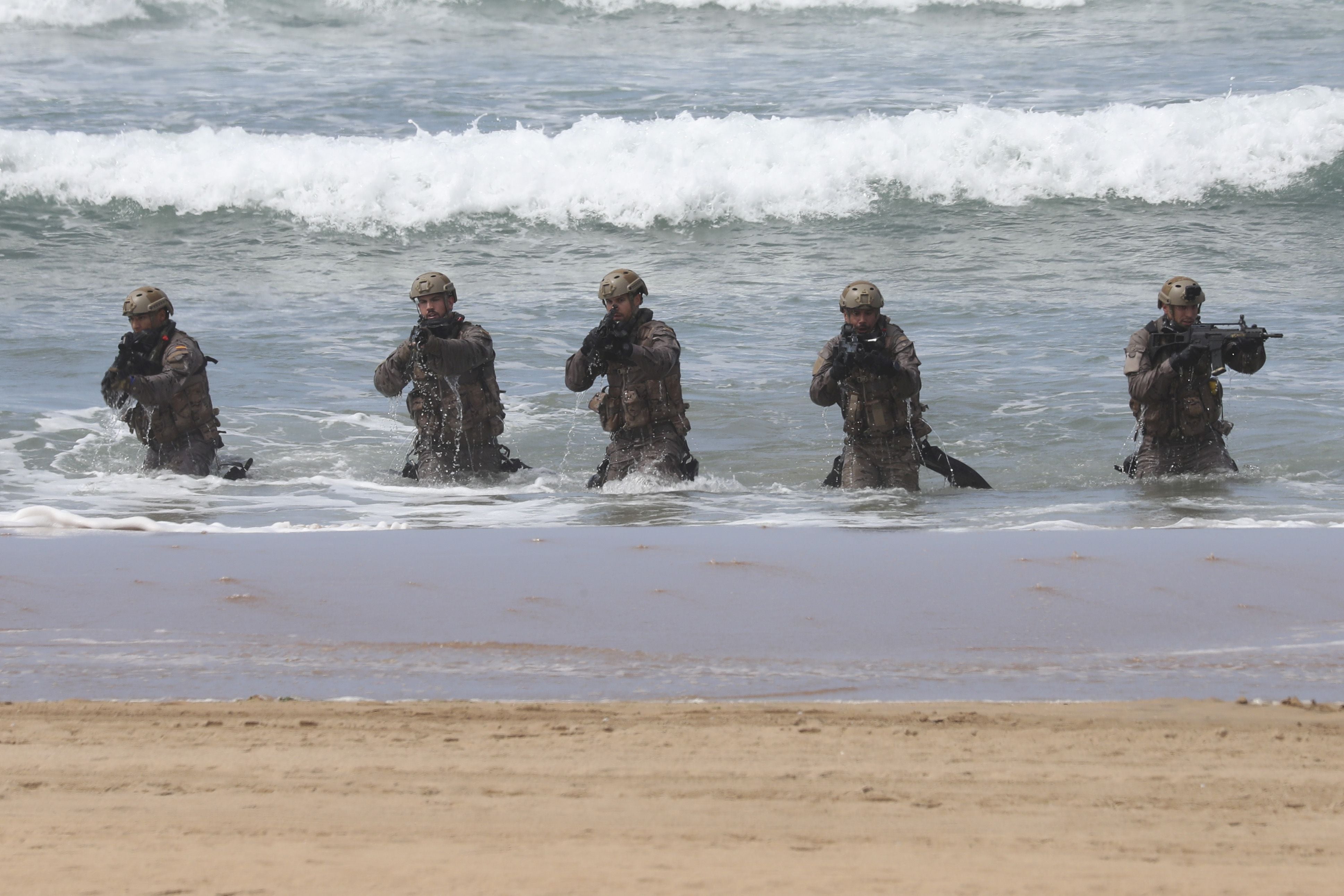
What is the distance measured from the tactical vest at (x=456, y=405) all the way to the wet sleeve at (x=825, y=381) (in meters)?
2.10

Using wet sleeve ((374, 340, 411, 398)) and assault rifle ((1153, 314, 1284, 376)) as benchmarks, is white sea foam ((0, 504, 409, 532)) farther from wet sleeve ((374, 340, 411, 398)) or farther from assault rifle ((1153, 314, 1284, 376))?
assault rifle ((1153, 314, 1284, 376))

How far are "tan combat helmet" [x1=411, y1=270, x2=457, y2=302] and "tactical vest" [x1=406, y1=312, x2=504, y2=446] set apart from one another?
0.17 metres

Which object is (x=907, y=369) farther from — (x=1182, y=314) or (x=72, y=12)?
(x=72, y=12)

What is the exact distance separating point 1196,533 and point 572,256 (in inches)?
526

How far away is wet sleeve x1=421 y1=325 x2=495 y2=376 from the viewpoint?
9.73 metres

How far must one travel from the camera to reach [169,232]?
69.2 ft

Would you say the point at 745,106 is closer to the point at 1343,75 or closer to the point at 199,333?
the point at 1343,75

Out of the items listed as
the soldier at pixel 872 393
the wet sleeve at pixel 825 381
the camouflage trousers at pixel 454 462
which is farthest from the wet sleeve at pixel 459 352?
the soldier at pixel 872 393

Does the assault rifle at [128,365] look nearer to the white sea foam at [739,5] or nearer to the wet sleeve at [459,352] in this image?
the wet sleeve at [459,352]

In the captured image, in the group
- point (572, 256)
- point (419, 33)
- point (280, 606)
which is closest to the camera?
point (280, 606)

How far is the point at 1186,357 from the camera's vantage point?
29.5 feet

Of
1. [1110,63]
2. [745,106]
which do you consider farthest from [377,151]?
[1110,63]

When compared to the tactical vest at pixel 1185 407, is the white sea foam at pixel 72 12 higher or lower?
higher

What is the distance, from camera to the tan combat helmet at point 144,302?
1004 centimetres
